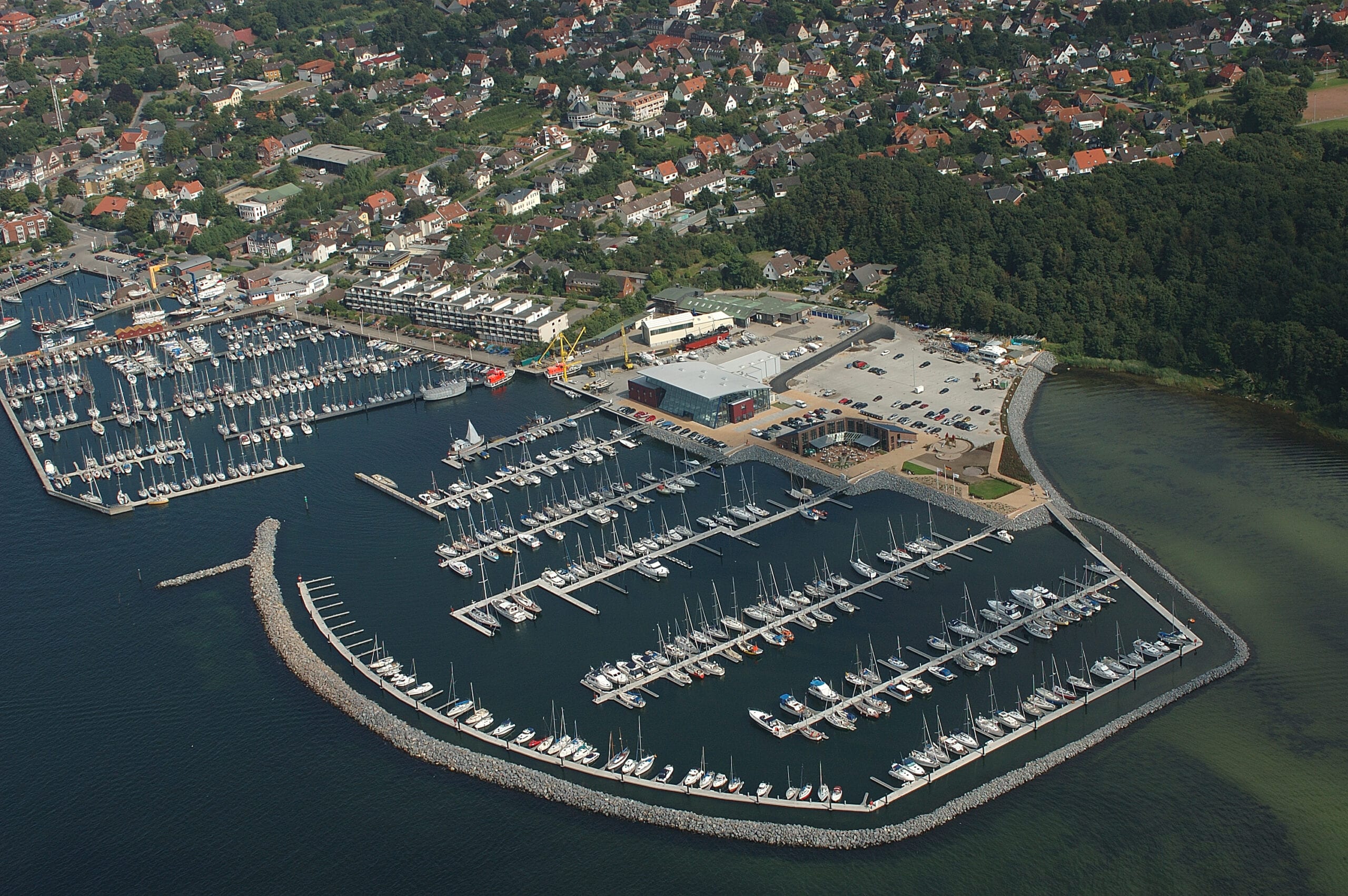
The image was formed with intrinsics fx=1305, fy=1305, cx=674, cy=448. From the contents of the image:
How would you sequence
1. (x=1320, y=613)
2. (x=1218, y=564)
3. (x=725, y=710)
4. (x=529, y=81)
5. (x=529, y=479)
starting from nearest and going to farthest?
(x=725, y=710)
(x=1320, y=613)
(x=1218, y=564)
(x=529, y=479)
(x=529, y=81)

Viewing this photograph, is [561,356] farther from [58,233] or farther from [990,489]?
[58,233]

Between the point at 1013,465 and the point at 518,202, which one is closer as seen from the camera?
the point at 1013,465

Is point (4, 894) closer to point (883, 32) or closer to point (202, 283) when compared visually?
point (202, 283)

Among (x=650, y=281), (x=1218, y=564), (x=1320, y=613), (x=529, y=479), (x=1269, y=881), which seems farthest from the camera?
(x=650, y=281)

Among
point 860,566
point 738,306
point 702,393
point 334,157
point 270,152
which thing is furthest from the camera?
point 270,152

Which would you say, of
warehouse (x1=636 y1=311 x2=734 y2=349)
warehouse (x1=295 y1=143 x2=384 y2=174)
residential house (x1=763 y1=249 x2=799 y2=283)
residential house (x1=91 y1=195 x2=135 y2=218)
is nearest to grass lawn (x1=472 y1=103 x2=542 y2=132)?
warehouse (x1=295 y1=143 x2=384 y2=174)

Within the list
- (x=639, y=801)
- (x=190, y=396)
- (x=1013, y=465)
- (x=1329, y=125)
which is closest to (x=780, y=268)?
(x=1013, y=465)

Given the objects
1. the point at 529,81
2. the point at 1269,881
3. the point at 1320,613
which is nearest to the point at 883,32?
the point at 529,81
